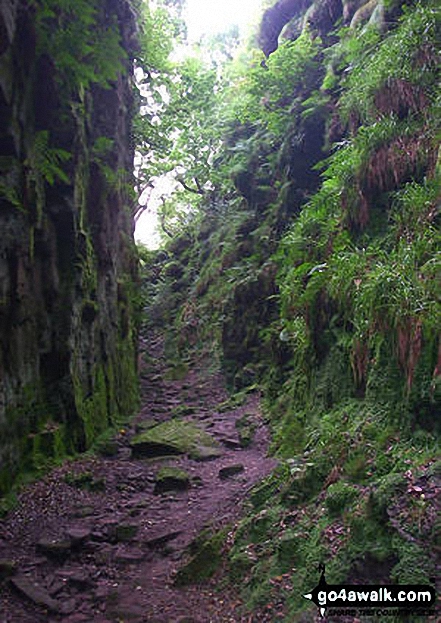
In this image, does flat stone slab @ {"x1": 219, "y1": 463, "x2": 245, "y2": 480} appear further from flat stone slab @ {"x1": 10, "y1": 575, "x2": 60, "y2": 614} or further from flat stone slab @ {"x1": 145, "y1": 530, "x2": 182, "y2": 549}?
flat stone slab @ {"x1": 10, "y1": 575, "x2": 60, "y2": 614}

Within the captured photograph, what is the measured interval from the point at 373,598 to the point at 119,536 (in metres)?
3.58

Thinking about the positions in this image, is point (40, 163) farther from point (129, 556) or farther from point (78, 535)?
point (129, 556)

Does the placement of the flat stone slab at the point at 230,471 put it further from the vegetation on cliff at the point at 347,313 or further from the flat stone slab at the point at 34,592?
the flat stone slab at the point at 34,592

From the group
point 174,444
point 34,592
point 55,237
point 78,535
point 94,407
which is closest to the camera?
point 34,592

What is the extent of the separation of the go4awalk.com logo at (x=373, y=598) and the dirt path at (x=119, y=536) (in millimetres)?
658

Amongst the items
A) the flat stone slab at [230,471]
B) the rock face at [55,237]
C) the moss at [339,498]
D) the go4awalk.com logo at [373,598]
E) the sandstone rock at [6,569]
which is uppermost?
the rock face at [55,237]

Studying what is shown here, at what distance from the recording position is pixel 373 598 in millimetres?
3318

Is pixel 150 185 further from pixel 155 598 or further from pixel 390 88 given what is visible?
pixel 155 598

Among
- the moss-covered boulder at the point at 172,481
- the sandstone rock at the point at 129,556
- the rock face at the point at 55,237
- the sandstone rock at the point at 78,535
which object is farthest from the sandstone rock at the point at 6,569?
the moss-covered boulder at the point at 172,481

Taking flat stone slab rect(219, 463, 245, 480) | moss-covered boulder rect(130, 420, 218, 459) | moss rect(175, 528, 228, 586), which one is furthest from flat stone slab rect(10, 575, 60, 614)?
moss-covered boulder rect(130, 420, 218, 459)

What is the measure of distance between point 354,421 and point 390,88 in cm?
492

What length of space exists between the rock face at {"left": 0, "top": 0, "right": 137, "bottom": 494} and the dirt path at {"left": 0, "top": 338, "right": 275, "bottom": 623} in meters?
0.70

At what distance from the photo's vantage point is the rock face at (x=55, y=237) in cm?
679

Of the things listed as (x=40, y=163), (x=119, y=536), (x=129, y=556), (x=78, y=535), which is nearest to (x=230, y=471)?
(x=119, y=536)
